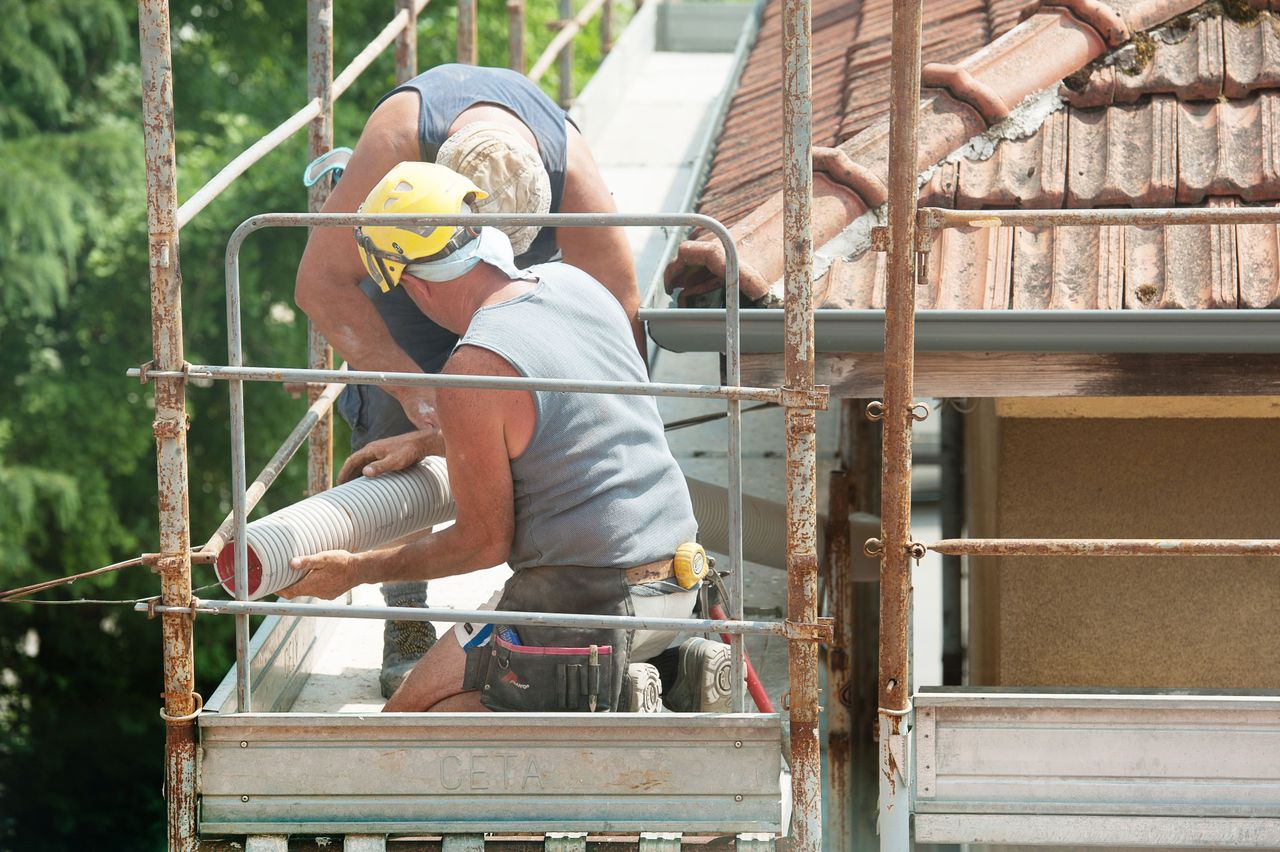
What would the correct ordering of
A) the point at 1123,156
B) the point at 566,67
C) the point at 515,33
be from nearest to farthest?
the point at 1123,156, the point at 515,33, the point at 566,67

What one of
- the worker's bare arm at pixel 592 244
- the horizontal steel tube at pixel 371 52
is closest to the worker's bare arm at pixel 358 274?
the worker's bare arm at pixel 592 244

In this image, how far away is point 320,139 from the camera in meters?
5.41

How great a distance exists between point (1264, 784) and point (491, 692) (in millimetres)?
1734

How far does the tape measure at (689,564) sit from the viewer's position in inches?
137

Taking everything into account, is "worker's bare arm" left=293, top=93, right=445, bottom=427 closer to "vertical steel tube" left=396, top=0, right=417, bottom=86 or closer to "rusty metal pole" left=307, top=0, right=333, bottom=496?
"rusty metal pole" left=307, top=0, right=333, bottom=496

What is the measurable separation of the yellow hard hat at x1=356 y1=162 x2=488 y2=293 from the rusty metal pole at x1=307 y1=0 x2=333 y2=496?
171 cm

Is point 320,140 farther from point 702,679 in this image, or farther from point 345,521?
point 702,679

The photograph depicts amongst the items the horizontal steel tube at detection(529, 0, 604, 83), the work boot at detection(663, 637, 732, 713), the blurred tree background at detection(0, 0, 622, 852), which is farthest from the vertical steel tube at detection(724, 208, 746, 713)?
the blurred tree background at detection(0, 0, 622, 852)

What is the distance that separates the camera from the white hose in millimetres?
3426

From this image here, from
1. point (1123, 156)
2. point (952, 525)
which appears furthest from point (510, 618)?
→ point (952, 525)

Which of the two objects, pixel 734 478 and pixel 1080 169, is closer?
pixel 734 478

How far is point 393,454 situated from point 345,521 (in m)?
0.27

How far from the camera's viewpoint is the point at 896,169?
10.7 feet

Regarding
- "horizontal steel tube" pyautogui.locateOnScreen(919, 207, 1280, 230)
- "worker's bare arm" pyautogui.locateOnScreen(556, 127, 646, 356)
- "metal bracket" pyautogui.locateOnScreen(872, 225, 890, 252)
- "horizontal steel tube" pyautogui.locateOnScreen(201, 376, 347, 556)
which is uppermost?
"worker's bare arm" pyautogui.locateOnScreen(556, 127, 646, 356)
